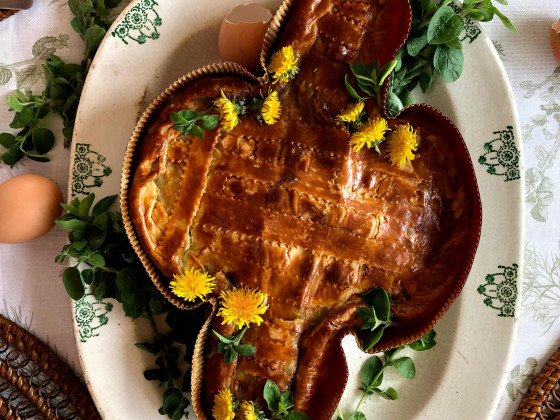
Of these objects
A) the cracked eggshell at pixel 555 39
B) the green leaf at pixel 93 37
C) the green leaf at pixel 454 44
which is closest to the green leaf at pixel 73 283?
the green leaf at pixel 93 37

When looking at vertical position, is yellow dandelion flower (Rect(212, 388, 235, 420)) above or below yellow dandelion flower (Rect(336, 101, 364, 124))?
below

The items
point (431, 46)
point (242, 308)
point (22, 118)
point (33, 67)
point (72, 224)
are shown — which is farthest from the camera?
point (33, 67)

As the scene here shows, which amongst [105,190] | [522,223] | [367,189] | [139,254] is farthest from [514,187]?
[105,190]

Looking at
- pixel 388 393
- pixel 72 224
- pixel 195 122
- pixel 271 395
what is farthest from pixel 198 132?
pixel 388 393

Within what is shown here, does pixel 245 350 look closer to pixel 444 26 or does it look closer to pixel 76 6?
pixel 444 26

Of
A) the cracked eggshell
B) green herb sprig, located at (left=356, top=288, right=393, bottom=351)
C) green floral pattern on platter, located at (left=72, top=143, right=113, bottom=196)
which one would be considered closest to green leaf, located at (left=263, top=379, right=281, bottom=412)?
green herb sprig, located at (left=356, top=288, right=393, bottom=351)

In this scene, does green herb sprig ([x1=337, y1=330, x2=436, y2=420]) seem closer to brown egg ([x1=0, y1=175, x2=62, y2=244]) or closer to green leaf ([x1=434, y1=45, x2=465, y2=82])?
green leaf ([x1=434, y1=45, x2=465, y2=82])
